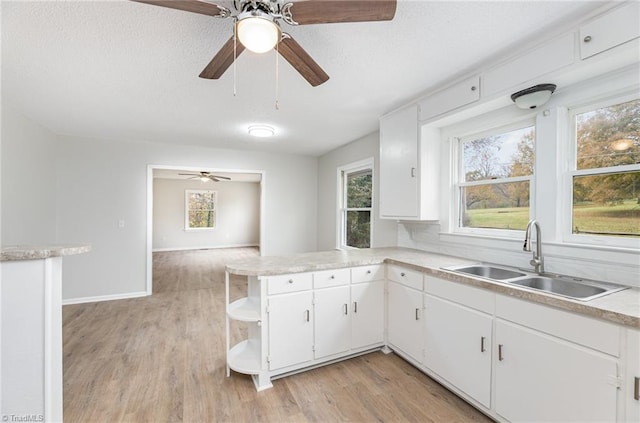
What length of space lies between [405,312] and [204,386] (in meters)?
1.64

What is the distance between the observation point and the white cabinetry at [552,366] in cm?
128

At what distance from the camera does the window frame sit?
2146 millimetres

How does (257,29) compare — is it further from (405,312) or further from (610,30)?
(405,312)

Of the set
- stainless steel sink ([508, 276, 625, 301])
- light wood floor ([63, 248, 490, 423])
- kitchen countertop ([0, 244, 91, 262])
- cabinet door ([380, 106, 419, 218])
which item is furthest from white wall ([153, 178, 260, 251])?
stainless steel sink ([508, 276, 625, 301])

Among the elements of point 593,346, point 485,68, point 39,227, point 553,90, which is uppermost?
point 485,68

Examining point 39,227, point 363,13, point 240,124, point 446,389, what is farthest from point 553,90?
point 39,227

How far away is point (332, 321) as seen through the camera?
7.73 ft

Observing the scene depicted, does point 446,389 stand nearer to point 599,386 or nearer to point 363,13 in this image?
point 599,386

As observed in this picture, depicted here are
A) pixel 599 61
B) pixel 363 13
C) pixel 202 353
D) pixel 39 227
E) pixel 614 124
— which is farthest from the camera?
pixel 39 227

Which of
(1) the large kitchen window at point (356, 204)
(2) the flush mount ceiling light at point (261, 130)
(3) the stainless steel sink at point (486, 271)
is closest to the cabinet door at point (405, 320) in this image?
(3) the stainless steel sink at point (486, 271)

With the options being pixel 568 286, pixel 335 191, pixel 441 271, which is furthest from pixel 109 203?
pixel 568 286

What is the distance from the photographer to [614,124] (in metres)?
1.77

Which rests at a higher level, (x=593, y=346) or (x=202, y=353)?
(x=593, y=346)

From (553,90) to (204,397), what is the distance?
10.2ft
